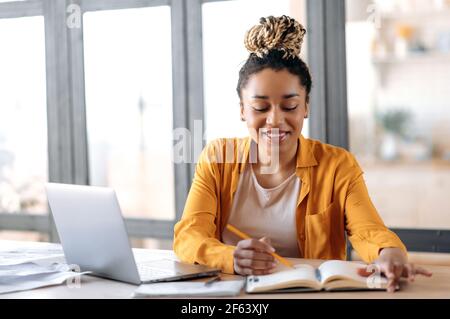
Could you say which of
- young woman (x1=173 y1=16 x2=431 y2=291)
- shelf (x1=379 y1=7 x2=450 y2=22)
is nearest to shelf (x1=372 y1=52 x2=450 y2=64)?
shelf (x1=379 y1=7 x2=450 y2=22)

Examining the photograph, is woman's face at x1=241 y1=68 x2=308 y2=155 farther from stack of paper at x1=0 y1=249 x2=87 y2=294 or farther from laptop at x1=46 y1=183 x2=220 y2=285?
stack of paper at x1=0 y1=249 x2=87 y2=294

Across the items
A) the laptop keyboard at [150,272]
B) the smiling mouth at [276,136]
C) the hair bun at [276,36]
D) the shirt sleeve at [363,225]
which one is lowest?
the laptop keyboard at [150,272]

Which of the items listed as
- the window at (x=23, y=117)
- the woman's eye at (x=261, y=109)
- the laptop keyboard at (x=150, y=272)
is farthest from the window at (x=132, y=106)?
the laptop keyboard at (x=150, y=272)

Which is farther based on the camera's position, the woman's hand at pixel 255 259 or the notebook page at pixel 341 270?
the woman's hand at pixel 255 259

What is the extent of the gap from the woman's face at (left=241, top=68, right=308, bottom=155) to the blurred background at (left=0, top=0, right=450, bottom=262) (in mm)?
1199

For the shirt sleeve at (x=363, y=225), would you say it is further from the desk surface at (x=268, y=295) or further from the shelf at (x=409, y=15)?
the shelf at (x=409, y=15)

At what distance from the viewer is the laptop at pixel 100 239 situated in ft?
4.87

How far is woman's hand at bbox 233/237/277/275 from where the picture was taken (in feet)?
5.24

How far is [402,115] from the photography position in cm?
309

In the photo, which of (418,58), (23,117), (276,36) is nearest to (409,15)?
(418,58)

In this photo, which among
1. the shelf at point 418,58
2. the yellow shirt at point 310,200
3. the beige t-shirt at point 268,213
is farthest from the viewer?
the shelf at point 418,58

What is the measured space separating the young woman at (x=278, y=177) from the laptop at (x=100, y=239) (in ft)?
0.91

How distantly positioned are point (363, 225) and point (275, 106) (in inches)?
18.5
